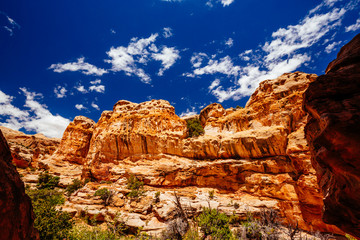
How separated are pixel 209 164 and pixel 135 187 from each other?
1196 centimetres

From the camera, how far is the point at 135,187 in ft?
71.8

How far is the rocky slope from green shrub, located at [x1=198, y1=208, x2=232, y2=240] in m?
3.62

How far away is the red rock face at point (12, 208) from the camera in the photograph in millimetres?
3363

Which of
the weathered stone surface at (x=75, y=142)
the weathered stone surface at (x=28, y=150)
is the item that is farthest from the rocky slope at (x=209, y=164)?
the weathered stone surface at (x=28, y=150)

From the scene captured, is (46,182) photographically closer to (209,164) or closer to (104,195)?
(104,195)

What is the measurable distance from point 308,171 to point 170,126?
2195 cm

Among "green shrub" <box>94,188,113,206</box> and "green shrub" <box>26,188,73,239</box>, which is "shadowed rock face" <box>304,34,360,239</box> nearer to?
"green shrub" <box>26,188,73,239</box>

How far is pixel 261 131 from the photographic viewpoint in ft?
79.7

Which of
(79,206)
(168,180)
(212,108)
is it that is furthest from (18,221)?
(212,108)

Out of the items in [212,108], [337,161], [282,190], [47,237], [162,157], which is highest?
[212,108]

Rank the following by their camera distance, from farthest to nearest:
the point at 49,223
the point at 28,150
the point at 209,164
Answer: the point at 28,150 → the point at 209,164 → the point at 49,223

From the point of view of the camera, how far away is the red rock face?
11.0ft

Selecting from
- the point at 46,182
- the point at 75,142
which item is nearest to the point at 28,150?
the point at 75,142

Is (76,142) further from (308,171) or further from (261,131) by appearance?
(308,171)
